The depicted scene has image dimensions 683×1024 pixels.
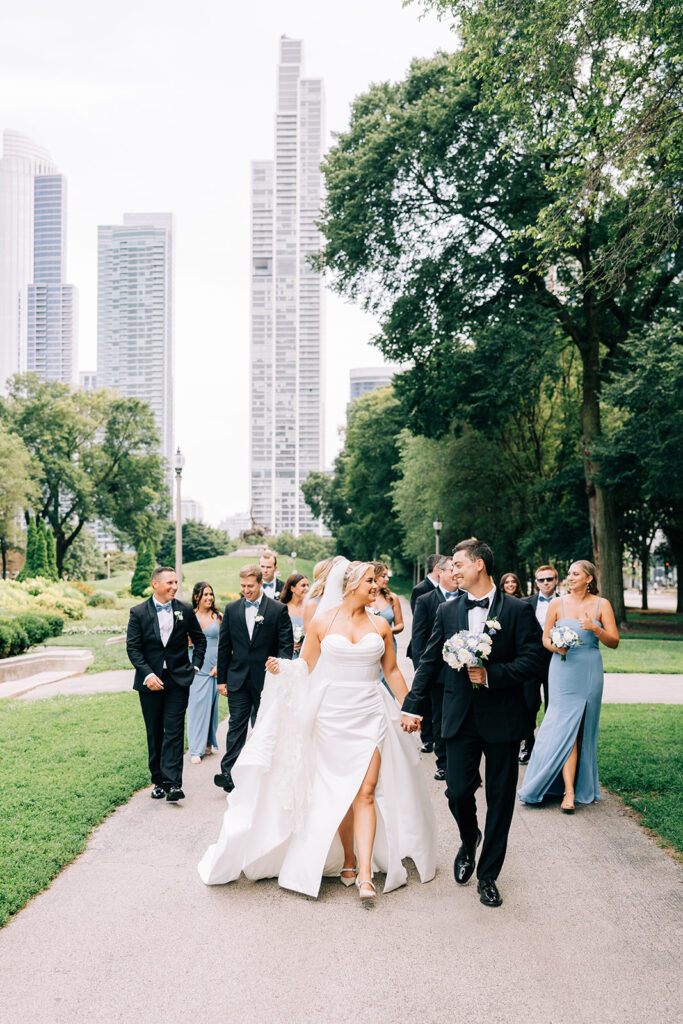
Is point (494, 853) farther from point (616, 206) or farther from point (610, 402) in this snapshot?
point (610, 402)

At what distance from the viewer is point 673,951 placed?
479 centimetres

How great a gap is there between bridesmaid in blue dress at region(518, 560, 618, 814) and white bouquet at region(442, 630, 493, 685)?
2793 mm

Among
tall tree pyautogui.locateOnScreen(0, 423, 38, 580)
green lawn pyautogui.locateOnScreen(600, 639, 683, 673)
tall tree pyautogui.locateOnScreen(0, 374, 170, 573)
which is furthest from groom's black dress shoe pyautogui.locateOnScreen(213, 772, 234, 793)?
tall tree pyautogui.locateOnScreen(0, 374, 170, 573)

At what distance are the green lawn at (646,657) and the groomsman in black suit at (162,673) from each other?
11758 mm

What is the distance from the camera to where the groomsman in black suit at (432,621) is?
926 cm

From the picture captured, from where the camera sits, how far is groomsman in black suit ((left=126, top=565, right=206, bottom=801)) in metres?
8.30

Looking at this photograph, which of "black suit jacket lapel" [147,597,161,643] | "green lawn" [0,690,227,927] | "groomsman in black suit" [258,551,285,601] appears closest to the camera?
"green lawn" [0,690,227,927]

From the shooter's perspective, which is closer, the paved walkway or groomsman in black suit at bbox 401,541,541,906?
the paved walkway

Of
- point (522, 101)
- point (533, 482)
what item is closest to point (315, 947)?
point (522, 101)

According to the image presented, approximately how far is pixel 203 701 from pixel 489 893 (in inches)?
215

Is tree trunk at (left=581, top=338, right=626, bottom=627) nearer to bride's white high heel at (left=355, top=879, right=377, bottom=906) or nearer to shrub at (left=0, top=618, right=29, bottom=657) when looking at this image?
shrub at (left=0, top=618, right=29, bottom=657)

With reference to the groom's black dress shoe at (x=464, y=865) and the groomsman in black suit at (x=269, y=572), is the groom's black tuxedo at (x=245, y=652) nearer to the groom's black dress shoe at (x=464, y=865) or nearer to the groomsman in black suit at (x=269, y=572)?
the groomsman in black suit at (x=269, y=572)

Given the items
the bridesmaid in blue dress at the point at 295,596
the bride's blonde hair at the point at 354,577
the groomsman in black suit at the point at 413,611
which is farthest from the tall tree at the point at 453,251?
the bride's blonde hair at the point at 354,577

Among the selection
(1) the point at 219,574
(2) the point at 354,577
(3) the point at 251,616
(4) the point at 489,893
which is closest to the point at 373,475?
(1) the point at 219,574
